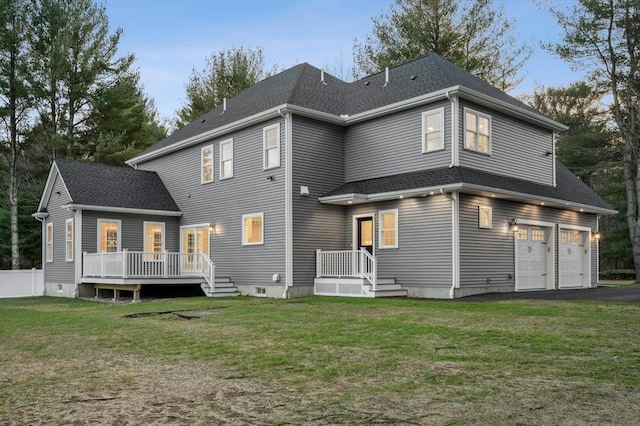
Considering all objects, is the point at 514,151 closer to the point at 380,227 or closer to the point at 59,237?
the point at 380,227

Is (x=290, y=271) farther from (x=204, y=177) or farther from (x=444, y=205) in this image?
(x=204, y=177)

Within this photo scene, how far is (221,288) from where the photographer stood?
1883cm

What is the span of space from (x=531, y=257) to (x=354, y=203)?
233 inches

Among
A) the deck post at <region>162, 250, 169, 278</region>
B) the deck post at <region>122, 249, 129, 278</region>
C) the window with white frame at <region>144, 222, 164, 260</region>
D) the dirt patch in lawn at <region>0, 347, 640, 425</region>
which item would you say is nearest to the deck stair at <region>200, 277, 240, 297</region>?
the deck post at <region>162, 250, 169, 278</region>

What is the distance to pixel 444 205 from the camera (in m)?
15.5

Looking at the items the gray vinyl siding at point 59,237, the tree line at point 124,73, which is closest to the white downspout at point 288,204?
the gray vinyl siding at point 59,237

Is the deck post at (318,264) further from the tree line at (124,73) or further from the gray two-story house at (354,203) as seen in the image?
the tree line at (124,73)

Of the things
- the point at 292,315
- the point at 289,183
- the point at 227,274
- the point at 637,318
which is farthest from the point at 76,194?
the point at 637,318

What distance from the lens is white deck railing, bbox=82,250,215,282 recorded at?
18.2m

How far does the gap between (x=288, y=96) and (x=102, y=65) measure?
731 inches

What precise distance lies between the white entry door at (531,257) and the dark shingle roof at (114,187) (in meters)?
13.1

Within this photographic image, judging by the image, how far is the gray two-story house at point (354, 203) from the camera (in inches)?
630

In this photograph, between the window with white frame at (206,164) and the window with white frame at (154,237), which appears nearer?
the window with white frame at (206,164)

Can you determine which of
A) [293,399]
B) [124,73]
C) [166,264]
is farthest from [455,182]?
[124,73]
